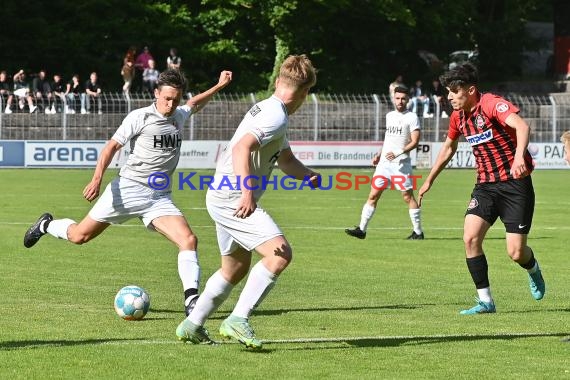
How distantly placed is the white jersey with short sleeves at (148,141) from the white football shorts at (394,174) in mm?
7758

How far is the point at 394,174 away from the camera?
1809 cm

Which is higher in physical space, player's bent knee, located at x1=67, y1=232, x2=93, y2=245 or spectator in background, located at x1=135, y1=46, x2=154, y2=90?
spectator in background, located at x1=135, y1=46, x2=154, y2=90

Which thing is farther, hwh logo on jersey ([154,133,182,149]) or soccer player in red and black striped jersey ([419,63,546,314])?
hwh logo on jersey ([154,133,182,149])

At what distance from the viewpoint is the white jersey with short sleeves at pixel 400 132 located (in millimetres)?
18188

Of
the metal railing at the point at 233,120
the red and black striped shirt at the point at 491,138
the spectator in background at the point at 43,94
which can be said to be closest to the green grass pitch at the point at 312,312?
the red and black striped shirt at the point at 491,138

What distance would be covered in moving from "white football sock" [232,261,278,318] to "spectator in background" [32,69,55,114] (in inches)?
1150

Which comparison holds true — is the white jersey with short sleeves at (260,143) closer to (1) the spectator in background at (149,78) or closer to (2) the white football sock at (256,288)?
(2) the white football sock at (256,288)

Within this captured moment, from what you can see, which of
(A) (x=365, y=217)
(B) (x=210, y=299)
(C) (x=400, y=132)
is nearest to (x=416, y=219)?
(A) (x=365, y=217)

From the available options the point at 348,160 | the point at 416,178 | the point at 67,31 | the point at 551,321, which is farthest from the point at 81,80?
the point at 551,321

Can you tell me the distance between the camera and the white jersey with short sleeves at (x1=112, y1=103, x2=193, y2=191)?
407 inches

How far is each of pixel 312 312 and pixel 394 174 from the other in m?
8.08

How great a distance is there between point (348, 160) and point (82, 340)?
98.4ft

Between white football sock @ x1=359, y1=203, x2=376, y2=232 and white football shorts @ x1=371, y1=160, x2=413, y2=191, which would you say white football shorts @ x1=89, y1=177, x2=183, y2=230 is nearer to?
white football sock @ x1=359, y1=203, x2=376, y2=232

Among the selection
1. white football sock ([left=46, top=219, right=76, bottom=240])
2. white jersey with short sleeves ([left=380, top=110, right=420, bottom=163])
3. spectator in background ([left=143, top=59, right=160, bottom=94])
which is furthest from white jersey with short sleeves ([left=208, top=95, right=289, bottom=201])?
spectator in background ([left=143, top=59, right=160, bottom=94])
